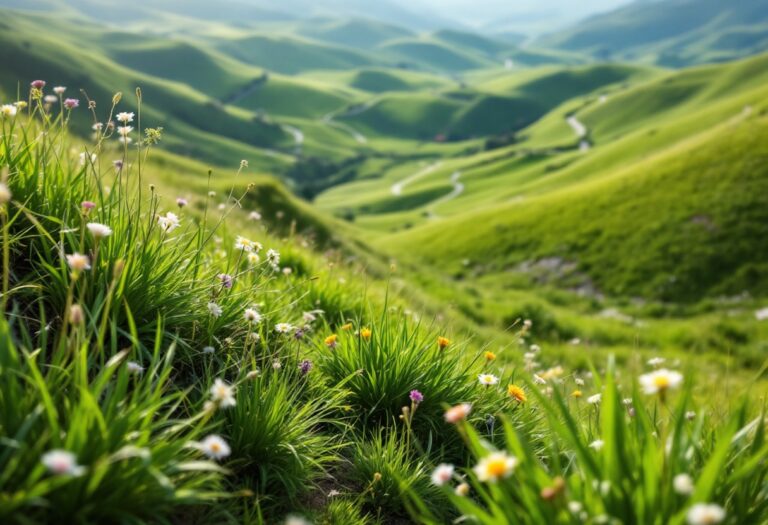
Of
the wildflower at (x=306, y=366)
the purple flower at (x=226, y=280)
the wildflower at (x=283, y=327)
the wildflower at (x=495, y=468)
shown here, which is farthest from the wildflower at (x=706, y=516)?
the purple flower at (x=226, y=280)

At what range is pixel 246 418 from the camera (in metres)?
3.93

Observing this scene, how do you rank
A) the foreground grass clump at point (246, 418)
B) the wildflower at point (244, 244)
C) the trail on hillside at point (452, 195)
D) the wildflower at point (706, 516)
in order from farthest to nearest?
the trail on hillside at point (452, 195), the wildflower at point (244, 244), the foreground grass clump at point (246, 418), the wildflower at point (706, 516)

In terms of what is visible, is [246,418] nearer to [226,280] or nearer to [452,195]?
[226,280]

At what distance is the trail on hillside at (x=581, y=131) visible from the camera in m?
160

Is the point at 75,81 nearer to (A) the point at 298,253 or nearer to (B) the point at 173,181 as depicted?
(B) the point at 173,181

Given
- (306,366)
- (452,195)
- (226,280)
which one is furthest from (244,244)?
(452,195)

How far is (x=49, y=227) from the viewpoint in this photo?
4828 mm

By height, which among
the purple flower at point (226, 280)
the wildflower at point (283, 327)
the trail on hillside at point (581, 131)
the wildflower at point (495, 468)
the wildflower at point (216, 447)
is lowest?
the trail on hillside at point (581, 131)

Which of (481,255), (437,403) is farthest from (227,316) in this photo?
(481,255)

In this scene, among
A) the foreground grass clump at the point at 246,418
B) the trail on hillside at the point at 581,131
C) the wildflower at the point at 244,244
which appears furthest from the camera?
the trail on hillside at the point at 581,131

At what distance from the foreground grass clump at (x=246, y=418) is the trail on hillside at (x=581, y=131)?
15917 cm

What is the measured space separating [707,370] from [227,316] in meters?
19.8

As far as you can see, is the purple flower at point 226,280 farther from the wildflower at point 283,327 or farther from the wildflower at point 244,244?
→ the wildflower at point 283,327

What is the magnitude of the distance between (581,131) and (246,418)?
19182 cm
